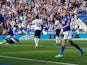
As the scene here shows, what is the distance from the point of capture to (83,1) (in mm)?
46781

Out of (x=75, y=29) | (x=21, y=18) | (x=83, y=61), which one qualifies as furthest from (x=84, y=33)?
(x=83, y=61)

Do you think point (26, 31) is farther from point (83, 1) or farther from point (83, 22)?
point (83, 1)

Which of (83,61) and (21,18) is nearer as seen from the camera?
(83,61)

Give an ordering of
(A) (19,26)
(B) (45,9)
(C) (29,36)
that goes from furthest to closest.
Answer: (B) (45,9)
(A) (19,26)
(C) (29,36)

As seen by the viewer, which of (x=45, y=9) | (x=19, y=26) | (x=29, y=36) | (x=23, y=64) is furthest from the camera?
(x=45, y=9)

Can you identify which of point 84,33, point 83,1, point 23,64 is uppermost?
point 23,64

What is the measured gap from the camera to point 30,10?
44156mm

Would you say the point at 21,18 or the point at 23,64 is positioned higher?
the point at 23,64

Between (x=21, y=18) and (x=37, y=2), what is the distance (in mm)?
3791

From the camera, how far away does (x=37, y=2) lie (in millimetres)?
45219

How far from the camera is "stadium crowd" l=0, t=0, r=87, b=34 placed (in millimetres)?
41469

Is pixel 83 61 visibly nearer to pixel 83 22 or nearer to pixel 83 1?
pixel 83 22

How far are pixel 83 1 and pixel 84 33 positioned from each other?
225 inches

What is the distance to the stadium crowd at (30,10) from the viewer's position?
4147 cm
